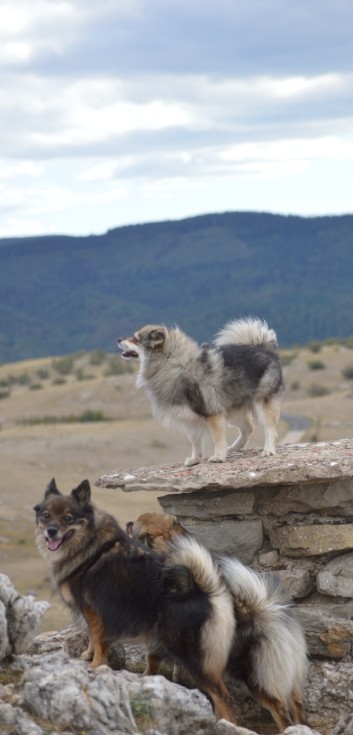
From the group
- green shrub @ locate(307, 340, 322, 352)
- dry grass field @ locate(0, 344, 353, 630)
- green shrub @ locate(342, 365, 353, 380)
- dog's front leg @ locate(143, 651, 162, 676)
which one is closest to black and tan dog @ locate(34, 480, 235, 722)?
dog's front leg @ locate(143, 651, 162, 676)

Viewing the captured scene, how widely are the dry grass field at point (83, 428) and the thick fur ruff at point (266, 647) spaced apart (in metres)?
11.8

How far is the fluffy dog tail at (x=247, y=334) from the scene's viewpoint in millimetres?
10312

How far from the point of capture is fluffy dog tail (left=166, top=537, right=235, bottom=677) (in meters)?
7.57

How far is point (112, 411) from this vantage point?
53250 millimetres

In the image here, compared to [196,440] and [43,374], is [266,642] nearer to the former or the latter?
[196,440]

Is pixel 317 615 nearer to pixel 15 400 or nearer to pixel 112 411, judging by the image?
pixel 112 411

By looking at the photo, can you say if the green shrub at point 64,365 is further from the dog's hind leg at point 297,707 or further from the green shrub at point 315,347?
the dog's hind leg at point 297,707

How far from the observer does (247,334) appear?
34.1 feet

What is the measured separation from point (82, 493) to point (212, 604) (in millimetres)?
1139

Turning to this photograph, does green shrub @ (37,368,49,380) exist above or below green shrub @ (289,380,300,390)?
above

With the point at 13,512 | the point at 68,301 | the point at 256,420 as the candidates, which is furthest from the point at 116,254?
the point at 256,420

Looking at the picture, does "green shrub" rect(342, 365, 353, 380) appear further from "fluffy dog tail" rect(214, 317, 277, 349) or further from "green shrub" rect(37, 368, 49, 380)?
"fluffy dog tail" rect(214, 317, 277, 349)

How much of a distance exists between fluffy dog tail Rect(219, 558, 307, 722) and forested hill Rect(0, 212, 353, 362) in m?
100

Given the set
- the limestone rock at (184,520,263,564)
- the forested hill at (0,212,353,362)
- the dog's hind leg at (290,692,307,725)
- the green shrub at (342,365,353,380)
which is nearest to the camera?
the dog's hind leg at (290,692,307,725)
